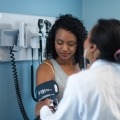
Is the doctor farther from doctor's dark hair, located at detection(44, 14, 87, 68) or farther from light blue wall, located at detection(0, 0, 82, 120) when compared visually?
light blue wall, located at detection(0, 0, 82, 120)

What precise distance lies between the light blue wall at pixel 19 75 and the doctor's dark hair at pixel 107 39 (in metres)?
0.91

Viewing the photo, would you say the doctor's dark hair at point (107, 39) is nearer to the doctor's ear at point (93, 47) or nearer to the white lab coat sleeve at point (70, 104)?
the doctor's ear at point (93, 47)

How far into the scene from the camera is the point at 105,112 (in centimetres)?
83

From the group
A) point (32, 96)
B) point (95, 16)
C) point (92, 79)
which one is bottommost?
point (32, 96)

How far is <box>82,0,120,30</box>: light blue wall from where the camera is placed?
7.06 feet

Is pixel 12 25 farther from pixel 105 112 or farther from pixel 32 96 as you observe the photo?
pixel 105 112

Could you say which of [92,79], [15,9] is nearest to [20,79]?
[15,9]

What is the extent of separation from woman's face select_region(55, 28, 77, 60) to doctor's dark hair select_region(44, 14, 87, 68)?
1.3 inches

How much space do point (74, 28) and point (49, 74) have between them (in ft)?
1.15

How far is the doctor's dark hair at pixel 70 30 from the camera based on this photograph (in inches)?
62.1

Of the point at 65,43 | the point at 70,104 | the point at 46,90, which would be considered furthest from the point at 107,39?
the point at 65,43

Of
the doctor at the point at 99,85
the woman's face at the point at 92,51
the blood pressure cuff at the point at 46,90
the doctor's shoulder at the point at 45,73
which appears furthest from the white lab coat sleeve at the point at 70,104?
the doctor's shoulder at the point at 45,73

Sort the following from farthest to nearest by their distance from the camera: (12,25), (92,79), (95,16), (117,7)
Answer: (95,16) → (117,7) → (12,25) → (92,79)

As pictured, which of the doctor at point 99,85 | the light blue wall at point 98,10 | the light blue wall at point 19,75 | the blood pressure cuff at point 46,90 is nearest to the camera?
the doctor at point 99,85
